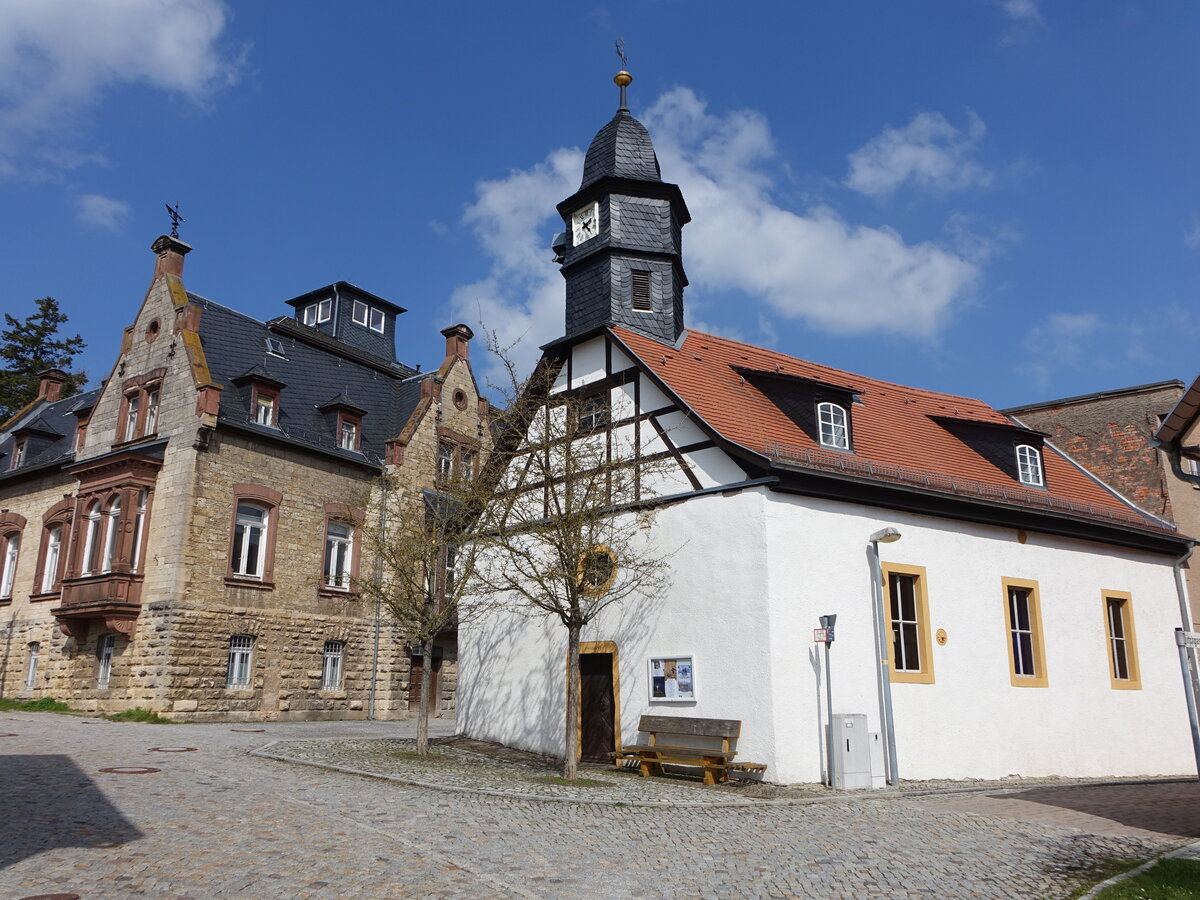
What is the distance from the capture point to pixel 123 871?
22.9 ft

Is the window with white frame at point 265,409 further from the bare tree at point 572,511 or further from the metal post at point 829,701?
the metal post at point 829,701

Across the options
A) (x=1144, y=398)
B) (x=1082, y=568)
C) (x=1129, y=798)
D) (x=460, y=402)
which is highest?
→ (x=460, y=402)

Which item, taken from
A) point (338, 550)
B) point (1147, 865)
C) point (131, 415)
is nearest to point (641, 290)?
point (338, 550)

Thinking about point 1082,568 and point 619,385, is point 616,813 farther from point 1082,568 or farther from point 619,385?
point 1082,568

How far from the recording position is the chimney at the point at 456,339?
32.6 m

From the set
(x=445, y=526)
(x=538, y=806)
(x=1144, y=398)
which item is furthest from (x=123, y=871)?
(x=1144, y=398)

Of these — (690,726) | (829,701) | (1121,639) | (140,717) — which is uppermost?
(1121,639)

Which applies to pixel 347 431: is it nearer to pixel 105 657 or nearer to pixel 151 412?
pixel 151 412

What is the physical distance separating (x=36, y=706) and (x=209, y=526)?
6.81m

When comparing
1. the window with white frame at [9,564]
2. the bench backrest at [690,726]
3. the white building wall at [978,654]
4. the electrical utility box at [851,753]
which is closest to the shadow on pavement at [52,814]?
the bench backrest at [690,726]

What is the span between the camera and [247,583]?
24.4m

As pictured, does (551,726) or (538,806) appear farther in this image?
(551,726)

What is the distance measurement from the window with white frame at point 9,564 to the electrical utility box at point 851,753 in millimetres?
25214

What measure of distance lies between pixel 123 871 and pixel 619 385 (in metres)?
11.8
